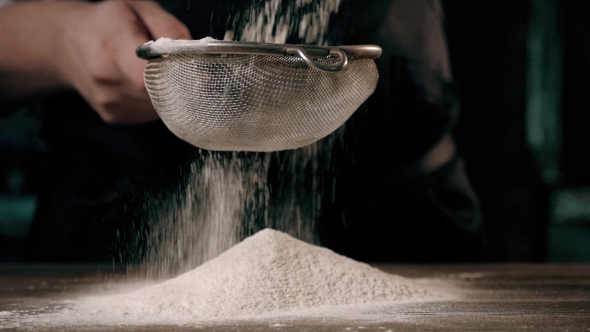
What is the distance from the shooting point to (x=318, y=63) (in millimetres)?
688

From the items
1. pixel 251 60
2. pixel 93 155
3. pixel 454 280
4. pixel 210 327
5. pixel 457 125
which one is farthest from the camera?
pixel 457 125

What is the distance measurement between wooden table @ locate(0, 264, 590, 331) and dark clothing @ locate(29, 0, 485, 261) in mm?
249

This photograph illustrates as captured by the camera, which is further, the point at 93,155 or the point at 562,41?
the point at 562,41

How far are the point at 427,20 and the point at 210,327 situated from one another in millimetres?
837

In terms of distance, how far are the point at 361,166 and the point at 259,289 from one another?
25.4 inches

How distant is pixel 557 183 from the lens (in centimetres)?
157

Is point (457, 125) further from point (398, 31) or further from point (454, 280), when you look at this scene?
point (454, 280)

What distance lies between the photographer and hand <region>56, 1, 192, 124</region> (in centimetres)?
96

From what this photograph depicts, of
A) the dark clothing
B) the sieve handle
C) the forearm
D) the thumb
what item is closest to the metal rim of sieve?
the sieve handle

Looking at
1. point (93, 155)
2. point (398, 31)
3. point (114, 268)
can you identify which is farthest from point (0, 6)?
point (398, 31)

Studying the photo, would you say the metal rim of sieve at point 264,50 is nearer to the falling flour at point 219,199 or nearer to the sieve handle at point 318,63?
the sieve handle at point 318,63

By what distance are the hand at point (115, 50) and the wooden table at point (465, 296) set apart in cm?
25

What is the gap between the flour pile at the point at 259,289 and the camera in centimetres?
67

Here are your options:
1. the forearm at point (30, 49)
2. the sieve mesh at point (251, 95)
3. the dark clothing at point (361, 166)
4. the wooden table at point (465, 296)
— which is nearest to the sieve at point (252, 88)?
the sieve mesh at point (251, 95)
